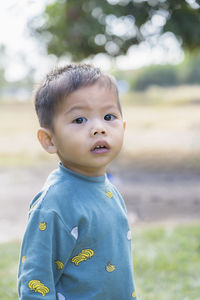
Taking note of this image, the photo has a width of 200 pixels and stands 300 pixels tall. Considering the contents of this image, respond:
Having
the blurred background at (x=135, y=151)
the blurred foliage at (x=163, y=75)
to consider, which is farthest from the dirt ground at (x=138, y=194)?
the blurred foliage at (x=163, y=75)

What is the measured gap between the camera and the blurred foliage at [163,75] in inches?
868

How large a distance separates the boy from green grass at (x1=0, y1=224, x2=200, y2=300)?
1603 millimetres

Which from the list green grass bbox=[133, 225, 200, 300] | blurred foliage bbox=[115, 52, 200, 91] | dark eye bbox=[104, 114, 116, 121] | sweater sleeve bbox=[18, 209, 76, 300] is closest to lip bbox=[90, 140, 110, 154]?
dark eye bbox=[104, 114, 116, 121]

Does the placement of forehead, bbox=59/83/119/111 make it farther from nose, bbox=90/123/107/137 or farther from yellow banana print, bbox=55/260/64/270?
yellow banana print, bbox=55/260/64/270

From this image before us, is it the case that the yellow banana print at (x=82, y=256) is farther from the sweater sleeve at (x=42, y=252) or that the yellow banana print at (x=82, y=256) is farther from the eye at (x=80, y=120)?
the eye at (x=80, y=120)

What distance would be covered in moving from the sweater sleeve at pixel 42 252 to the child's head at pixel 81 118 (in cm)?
24

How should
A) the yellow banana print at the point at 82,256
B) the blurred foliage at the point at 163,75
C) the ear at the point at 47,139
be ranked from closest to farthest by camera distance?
the yellow banana print at the point at 82,256 → the ear at the point at 47,139 → the blurred foliage at the point at 163,75

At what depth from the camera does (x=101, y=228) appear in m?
1.52

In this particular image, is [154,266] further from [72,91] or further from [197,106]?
[197,106]

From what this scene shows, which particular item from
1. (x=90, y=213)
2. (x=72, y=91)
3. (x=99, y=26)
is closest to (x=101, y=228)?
(x=90, y=213)

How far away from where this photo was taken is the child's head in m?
1.51

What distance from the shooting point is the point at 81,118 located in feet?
5.02

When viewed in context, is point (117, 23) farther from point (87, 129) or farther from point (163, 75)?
point (163, 75)

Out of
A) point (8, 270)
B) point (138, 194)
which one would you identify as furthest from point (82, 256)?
point (138, 194)
